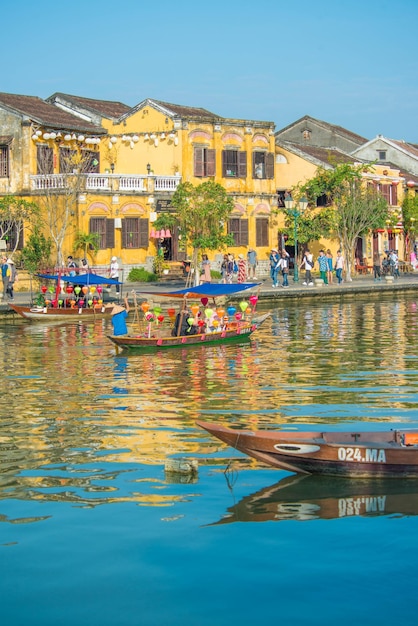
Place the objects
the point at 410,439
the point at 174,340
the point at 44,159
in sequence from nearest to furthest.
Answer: the point at 410,439 → the point at 174,340 → the point at 44,159

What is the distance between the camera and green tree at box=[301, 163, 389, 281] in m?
53.8

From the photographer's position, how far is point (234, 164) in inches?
2199

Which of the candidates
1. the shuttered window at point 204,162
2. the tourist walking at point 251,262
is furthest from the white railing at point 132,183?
the tourist walking at point 251,262

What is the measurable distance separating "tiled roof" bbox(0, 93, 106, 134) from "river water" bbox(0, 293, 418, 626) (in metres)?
29.6

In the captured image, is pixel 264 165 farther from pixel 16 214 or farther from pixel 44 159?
pixel 16 214

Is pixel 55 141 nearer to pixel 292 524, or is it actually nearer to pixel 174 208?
pixel 174 208

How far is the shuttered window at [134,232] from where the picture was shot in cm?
5072

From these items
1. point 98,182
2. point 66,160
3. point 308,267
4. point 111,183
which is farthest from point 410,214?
point 66,160

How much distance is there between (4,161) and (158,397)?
33011mm

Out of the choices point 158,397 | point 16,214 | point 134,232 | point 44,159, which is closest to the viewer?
point 158,397

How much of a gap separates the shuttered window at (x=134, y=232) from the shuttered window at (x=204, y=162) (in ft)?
15.5

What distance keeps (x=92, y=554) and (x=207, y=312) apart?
17900mm

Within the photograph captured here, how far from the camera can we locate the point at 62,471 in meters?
13.9

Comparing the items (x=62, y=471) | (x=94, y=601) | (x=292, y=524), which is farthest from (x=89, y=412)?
(x=94, y=601)
